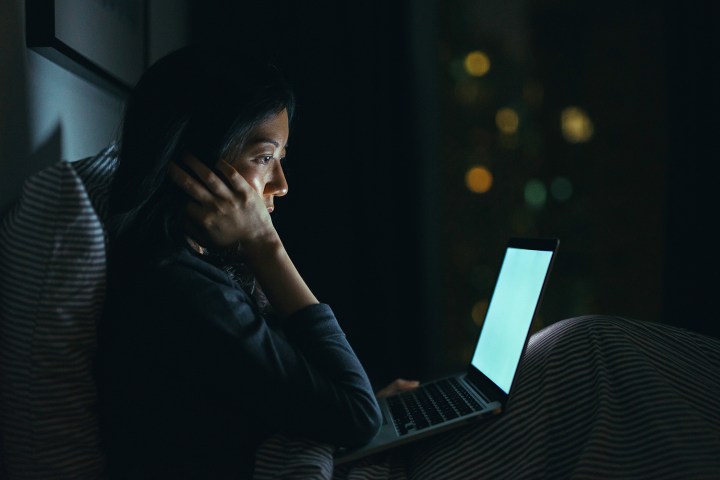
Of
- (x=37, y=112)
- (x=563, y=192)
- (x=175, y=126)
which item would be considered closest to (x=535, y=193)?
(x=563, y=192)

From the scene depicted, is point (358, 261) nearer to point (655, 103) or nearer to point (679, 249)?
point (679, 249)

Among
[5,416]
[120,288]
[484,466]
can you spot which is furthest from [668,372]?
[5,416]

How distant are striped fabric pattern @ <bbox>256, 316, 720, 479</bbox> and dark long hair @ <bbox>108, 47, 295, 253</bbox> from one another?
40 cm

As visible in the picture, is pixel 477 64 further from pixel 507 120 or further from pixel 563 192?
pixel 563 192

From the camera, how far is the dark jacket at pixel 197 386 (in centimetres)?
85

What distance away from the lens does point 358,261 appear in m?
2.13

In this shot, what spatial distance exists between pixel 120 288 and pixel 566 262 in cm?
187

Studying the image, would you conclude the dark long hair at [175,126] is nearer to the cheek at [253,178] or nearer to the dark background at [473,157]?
the cheek at [253,178]

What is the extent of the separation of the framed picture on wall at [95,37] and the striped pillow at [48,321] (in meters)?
0.37

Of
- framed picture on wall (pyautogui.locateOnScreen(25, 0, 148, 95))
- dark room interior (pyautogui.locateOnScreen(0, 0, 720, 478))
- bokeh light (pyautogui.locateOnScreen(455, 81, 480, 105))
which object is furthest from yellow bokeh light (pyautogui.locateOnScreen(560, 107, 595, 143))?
framed picture on wall (pyautogui.locateOnScreen(25, 0, 148, 95))

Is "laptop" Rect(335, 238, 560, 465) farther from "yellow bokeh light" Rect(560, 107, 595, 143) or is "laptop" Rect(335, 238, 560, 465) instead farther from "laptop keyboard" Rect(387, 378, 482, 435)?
"yellow bokeh light" Rect(560, 107, 595, 143)

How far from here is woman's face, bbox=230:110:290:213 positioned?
1.08m

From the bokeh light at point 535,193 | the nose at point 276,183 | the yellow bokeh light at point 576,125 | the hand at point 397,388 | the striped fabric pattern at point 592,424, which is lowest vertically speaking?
the hand at point 397,388

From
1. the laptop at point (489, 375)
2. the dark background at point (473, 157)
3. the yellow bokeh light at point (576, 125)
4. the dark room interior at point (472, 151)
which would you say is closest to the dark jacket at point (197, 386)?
the laptop at point (489, 375)
